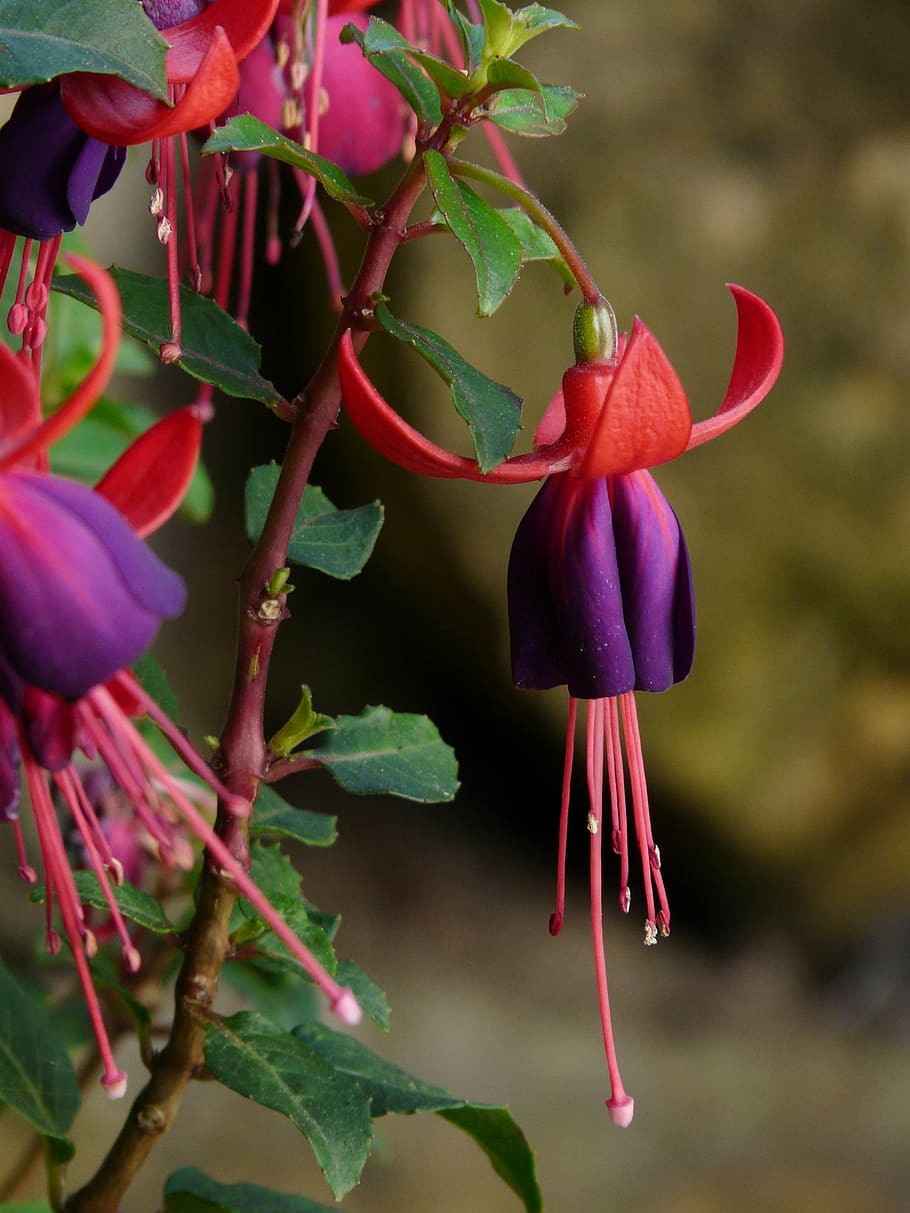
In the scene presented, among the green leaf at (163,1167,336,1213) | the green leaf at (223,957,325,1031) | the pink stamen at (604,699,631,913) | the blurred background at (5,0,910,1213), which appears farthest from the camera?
the blurred background at (5,0,910,1213)

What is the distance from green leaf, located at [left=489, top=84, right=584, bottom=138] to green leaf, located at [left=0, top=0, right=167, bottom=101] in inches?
5.5

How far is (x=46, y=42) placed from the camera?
0.36 m

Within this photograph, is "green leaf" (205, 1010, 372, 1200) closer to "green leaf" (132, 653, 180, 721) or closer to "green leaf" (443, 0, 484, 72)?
"green leaf" (132, 653, 180, 721)

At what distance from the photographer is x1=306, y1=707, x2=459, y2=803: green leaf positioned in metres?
0.52

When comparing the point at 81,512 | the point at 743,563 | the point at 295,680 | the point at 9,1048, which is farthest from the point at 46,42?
the point at 295,680

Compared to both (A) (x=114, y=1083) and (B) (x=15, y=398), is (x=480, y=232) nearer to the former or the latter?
(B) (x=15, y=398)

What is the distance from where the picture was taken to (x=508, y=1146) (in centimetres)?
59

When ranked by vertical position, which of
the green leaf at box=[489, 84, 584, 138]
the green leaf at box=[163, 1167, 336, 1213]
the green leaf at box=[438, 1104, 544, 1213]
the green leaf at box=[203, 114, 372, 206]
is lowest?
the green leaf at box=[163, 1167, 336, 1213]

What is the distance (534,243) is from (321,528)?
148mm

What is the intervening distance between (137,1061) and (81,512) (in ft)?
4.52

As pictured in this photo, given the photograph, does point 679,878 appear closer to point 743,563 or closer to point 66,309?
point 743,563

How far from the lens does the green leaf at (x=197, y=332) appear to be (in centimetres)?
46

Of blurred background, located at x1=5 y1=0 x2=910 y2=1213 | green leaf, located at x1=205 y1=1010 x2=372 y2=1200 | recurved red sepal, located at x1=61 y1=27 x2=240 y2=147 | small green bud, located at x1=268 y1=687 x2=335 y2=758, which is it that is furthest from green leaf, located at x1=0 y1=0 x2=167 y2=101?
blurred background, located at x1=5 y1=0 x2=910 y2=1213

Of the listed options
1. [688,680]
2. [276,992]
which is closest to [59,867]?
[276,992]
